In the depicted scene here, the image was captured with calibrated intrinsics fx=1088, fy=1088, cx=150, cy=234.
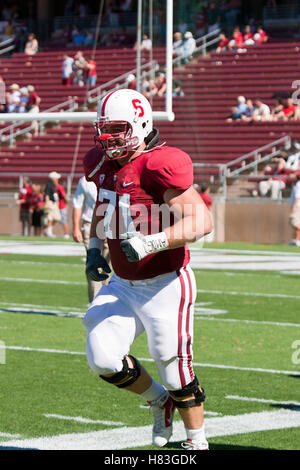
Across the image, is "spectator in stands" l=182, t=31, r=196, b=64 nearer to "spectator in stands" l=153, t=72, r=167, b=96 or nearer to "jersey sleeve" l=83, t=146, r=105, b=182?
"spectator in stands" l=153, t=72, r=167, b=96

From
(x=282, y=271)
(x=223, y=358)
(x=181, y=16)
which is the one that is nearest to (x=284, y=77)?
(x=181, y=16)

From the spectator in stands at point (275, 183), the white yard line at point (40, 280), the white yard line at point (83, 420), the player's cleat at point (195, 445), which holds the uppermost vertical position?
the player's cleat at point (195, 445)

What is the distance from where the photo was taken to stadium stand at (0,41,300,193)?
80.5 ft

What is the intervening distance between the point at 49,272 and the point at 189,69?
1119 centimetres

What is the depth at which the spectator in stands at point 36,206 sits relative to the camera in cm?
2439

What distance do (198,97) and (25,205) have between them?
16.1 feet

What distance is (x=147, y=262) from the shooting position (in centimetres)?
524

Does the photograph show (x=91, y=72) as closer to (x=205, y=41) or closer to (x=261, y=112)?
(x=205, y=41)

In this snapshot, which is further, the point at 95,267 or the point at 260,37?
the point at 260,37

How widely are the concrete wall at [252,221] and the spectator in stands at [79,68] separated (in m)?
4.94

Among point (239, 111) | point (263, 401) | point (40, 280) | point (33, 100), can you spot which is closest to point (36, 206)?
point (33, 100)

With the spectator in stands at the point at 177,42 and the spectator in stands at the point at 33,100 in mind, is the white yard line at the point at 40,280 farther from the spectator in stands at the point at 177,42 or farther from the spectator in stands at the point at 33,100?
the spectator in stands at the point at 177,42

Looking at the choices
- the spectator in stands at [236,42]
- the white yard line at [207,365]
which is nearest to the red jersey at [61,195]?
the spectator in stands at [236,42]

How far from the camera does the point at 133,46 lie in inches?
1071
